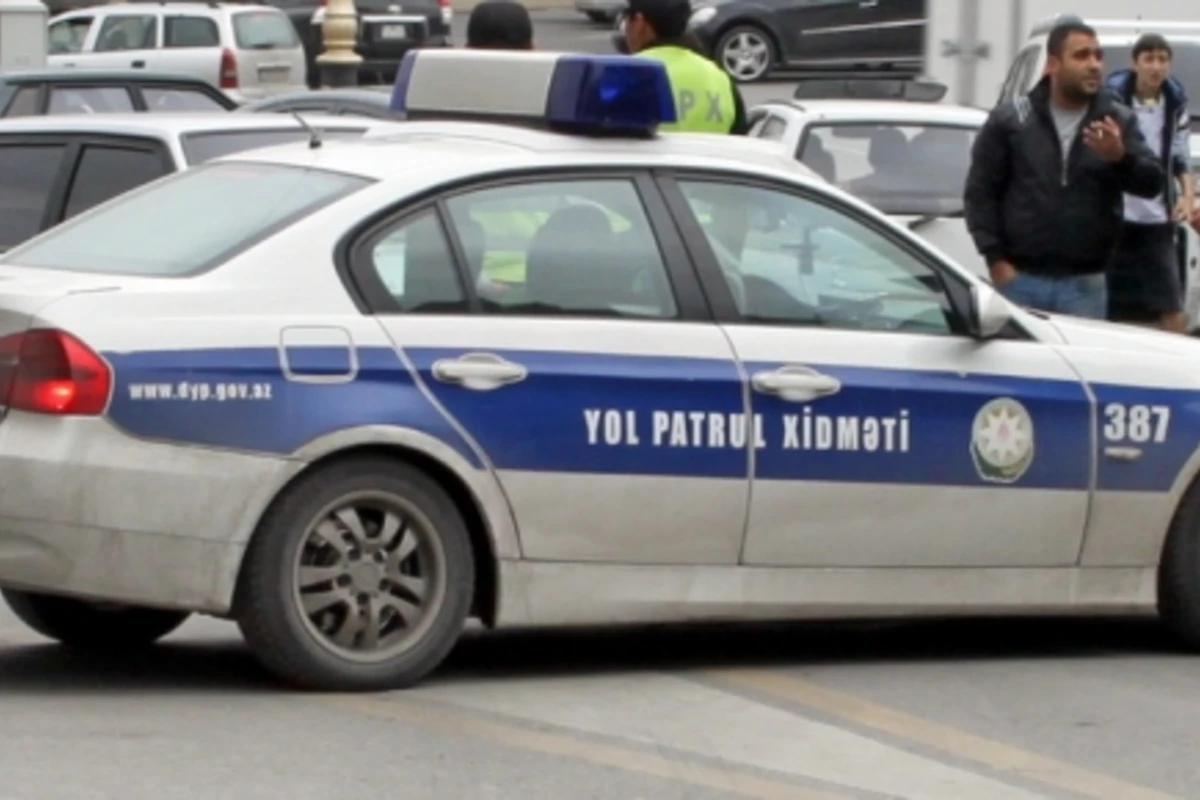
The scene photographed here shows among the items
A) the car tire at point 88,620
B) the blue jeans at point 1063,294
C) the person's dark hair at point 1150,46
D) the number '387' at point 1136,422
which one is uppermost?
the person's dark hair at point 1150,46

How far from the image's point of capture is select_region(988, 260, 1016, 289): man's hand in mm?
10602

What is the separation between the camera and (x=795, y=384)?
795 centimetres

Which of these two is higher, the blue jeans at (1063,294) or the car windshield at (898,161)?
the blue jeans at (1063,294)

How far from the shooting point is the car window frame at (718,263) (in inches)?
315

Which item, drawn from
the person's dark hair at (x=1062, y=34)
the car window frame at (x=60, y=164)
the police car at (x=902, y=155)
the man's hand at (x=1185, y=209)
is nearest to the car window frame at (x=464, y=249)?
the person's dark hair at (x=1062, y=34)

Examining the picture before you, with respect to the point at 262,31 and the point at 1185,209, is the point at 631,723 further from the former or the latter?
the point at 262,31

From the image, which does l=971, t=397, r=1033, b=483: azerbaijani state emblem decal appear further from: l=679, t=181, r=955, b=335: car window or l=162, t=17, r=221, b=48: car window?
l=162, t=17, r=221, b=48: car window

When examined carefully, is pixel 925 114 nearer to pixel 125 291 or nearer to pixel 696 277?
pixel 696 277

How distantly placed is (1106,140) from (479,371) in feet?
11.3

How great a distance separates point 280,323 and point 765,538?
146 centimetres

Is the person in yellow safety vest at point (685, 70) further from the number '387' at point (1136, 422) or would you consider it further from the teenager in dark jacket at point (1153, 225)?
the number '387' at point (1136, 422)

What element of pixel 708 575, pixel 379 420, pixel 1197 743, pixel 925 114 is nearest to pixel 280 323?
pixel 379 420

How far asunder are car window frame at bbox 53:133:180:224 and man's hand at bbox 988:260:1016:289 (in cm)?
340

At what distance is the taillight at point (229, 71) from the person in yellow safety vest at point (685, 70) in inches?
900
